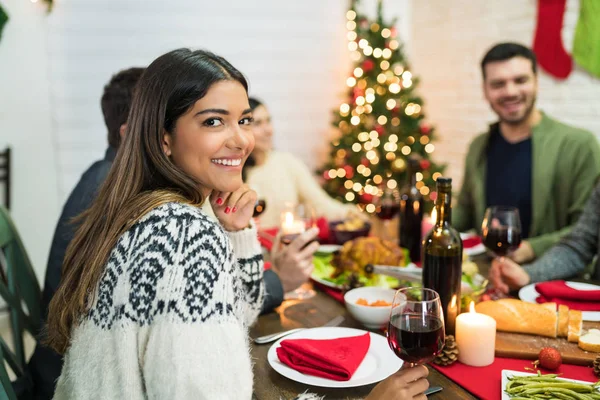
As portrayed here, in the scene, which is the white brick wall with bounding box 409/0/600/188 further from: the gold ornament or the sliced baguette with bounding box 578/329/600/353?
the gold ornament

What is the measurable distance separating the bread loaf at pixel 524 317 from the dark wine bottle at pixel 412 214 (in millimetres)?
596

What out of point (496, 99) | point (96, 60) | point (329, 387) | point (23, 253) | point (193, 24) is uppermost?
point (193, 24)

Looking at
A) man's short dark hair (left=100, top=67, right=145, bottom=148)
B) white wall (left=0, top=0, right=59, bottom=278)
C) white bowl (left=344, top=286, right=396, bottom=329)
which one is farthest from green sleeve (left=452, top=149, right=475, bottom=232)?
white wall (left=0, top=0, right=59, bottom=278)

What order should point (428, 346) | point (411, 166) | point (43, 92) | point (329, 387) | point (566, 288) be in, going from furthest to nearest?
point (43, 92) → point (411, 166) → point (566, 288) → point (329, 387) → point (428, 346)

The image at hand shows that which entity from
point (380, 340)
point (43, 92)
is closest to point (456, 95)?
point (43, 92)

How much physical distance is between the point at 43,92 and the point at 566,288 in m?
3.55

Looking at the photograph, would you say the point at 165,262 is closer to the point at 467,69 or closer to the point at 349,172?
the point at 349,172

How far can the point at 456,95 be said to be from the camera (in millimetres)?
4289

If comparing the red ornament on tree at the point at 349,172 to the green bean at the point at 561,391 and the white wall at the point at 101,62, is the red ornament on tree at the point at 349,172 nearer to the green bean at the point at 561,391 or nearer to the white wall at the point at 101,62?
the white wall at the point at 101,62

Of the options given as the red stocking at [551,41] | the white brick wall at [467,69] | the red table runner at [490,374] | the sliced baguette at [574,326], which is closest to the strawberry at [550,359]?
the red table runner at [490,374]

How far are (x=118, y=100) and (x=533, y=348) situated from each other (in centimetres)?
145

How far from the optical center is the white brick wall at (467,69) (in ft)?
10.7

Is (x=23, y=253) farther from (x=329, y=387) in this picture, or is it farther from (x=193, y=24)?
(x=193, y=24)

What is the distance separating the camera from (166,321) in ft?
2.93
